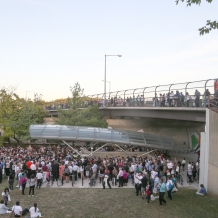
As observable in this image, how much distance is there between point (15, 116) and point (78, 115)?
41.9ft

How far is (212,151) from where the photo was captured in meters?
16.5

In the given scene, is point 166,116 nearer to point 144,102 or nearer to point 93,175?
point 144,102

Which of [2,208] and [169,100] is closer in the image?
[2,208]

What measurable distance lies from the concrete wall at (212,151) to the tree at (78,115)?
19.3 metres

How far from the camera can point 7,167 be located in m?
19.2

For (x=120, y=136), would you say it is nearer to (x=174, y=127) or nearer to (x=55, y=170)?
(x=55, y=170)

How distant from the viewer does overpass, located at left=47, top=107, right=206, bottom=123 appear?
2144cm

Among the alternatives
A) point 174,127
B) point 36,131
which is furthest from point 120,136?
point 174,127

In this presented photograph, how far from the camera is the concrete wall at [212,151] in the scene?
52.1 ft

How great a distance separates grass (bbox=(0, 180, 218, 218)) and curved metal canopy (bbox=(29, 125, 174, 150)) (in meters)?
9.15

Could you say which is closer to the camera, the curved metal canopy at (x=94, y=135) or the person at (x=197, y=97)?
the person at (x=197, y=97)

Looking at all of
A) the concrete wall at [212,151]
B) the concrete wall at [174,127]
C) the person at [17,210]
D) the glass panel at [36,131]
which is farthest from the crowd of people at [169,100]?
the person at [17,210]

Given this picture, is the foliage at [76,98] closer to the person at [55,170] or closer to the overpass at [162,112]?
the overpass at [162,112]

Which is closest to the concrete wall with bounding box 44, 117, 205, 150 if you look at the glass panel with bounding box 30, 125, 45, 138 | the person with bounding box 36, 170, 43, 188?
the glass panel with bounding box 30, 125, 45, 138
